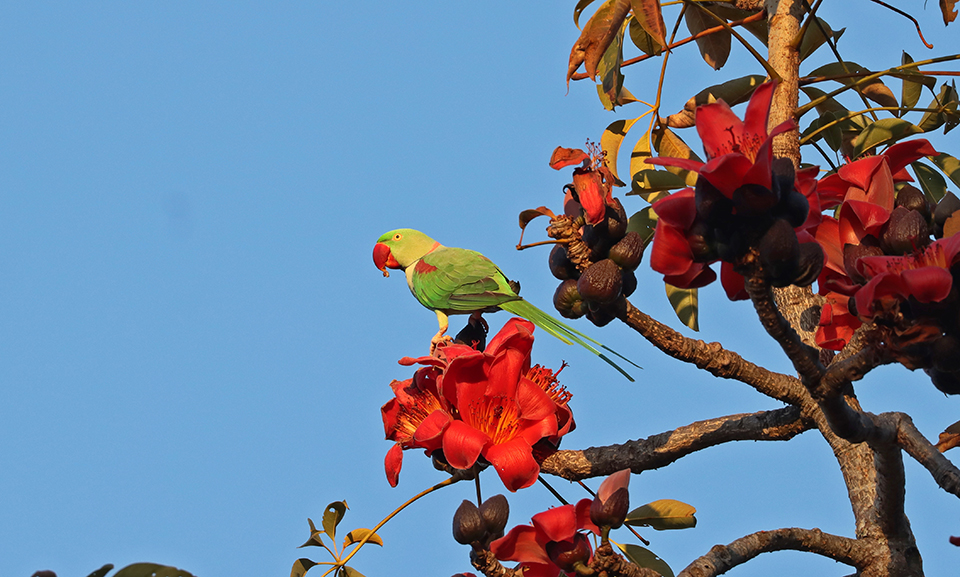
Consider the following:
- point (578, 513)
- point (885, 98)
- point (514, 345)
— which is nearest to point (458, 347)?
point (514, 345)

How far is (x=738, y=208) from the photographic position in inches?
50.6

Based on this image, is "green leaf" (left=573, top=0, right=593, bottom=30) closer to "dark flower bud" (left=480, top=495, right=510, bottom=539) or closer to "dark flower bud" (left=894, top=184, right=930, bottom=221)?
"dark flower bud" (left=894, top=184, right=930, bottom=221)

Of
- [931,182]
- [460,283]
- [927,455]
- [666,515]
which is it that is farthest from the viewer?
[460,283]

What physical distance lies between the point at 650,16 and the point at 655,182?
0.51 m

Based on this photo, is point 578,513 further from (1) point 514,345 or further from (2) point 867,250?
(2) point 867,250

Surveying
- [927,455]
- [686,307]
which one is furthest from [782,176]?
[686,307]

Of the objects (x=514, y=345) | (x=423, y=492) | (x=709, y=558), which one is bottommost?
(x=709, y=558)

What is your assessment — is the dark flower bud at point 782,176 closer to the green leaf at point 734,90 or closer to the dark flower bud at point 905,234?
the dark flower bud at point 905,234

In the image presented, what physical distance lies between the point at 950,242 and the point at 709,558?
0.69 metres

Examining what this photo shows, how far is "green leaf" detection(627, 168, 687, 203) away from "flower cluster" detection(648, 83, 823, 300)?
38.8 inches

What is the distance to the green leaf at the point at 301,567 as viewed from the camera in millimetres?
2133

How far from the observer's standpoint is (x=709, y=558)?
1.65 m

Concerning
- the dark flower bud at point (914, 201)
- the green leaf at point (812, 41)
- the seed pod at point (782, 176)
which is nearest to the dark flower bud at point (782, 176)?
the seed pod at point (782, 176)

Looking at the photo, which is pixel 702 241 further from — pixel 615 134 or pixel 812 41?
pixel 812 41
